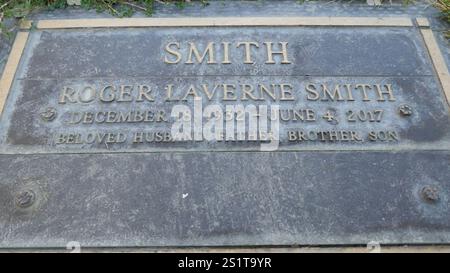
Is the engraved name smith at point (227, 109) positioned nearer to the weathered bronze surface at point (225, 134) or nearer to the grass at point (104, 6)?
the weathered bronze surface at point (225, 134)

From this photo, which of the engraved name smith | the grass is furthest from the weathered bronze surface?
the grass

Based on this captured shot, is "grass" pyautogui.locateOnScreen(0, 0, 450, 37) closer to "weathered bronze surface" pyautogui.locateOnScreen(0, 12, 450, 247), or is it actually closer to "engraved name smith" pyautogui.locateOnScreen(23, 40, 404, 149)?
"weathered bronze surface" pyautogui.locateOnScreen(0, 12, 450, 247)

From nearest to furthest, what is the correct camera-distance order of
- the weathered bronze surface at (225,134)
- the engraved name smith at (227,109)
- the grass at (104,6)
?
the weathered bronze surface at (225,134)
the engraved name smith at (227,109)
the grass at (104,6)

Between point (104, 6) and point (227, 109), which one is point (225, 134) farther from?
point (104, 6)

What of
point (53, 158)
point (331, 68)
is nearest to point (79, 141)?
point (53, 158)

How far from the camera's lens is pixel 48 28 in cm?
358

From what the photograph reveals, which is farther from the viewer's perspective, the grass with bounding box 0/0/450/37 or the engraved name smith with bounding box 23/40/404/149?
the grass with bounding box 0/0/450/37

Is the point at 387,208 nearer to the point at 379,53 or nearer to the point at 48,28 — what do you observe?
the point at 379,53

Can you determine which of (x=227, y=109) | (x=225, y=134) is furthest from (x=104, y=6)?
(x=225, y=134)

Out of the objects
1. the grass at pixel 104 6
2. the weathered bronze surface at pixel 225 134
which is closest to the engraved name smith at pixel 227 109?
the weathered bronze surface at pixel 225 134

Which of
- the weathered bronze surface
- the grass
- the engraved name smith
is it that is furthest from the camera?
the grass

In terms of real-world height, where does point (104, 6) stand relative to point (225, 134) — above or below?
above

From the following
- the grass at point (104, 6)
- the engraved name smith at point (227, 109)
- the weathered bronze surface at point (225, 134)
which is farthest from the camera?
the grass at point (104, 6)

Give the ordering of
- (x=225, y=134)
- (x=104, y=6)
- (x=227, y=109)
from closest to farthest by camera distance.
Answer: (x=225, y=134) → (x=227, y=109) → (x=104, y=6)
